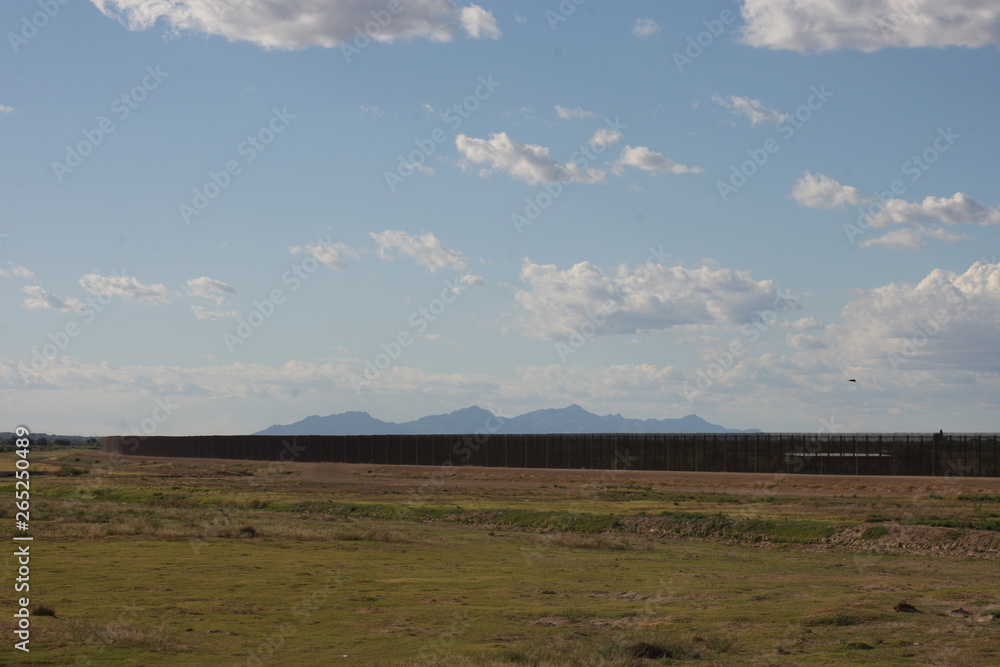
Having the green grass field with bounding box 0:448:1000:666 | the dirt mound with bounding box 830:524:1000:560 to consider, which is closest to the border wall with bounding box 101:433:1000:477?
the green grass field with bounding box 0:448:1000:666

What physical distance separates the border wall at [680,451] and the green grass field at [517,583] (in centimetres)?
2624

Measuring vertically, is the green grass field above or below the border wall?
below

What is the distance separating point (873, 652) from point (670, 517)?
102ft

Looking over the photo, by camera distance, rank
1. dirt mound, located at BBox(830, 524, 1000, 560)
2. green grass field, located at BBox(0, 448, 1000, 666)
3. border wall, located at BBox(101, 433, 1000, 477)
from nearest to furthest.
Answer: green grass field, located at BBox(0, 448, 1000, 666) → dirt mound, located at BBox(830, 524, 1000, 560) → border wall, located at BBox(101, 433, 1000, 477)

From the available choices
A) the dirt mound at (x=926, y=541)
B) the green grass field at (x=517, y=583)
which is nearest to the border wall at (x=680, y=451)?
the green grass field at (x=517, y=583)

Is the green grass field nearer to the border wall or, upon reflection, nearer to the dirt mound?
the dirt mound

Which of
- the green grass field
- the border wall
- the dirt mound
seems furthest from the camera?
the border wall

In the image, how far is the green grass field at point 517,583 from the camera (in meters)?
20.2

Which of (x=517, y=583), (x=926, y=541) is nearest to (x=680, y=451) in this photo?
(x=926, y=541)

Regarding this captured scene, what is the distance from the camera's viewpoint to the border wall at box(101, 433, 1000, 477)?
86312 mm

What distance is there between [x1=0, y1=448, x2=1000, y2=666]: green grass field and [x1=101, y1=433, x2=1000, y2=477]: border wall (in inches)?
1033

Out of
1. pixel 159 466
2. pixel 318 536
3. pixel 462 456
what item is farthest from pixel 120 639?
pixel 159 466

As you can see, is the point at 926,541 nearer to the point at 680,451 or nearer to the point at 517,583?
the point at 517,583

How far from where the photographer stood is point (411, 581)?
31.5 meters
